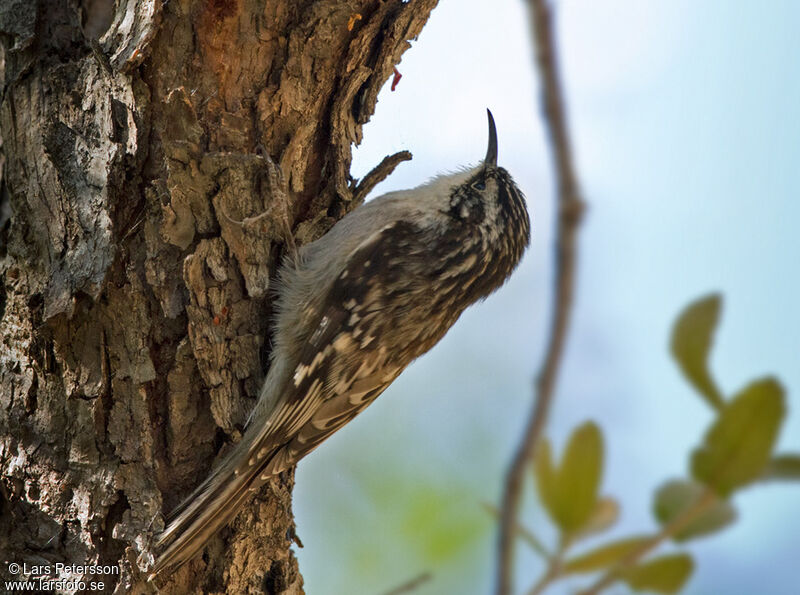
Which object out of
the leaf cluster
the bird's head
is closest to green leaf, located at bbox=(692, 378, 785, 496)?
the leaf cluster

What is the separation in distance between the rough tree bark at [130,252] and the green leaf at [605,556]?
1.64 metres

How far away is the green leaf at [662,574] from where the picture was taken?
0.55 meters

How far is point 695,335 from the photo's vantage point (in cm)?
50

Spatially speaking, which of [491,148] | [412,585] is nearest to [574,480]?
[412,585]

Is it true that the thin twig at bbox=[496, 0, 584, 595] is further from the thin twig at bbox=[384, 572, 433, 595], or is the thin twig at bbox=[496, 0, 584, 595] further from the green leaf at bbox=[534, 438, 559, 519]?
the thin twig at bbox=[384, 572, 433, 595]

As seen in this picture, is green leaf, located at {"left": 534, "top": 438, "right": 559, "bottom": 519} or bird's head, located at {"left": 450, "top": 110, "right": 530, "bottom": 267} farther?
bird's head, located at {"left": 450, "top": 110, "right": 530, "bottom": 267}

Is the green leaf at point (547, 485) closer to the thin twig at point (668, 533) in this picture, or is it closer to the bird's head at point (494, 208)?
the thin twig at point (668, 533)

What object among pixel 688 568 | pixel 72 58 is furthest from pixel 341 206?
pixel 688 568

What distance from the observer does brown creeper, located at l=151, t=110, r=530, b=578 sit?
2125mm

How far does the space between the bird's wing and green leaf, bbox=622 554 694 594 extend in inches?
65.4

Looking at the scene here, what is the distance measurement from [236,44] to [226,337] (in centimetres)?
78

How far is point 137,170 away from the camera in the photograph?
2.01 metres

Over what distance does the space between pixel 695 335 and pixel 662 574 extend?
177 mm

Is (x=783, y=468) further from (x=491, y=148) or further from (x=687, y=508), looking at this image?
(x=491, y=148)
